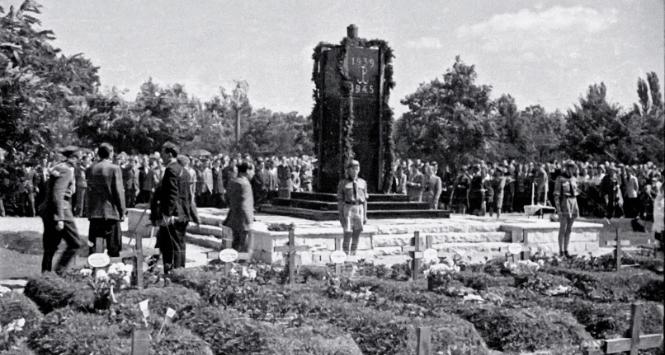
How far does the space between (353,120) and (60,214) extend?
9.13 meters

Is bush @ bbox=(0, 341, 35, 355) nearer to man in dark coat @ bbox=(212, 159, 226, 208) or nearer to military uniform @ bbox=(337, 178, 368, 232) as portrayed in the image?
military uniform @ bbox=(337, 178, 368, 232)

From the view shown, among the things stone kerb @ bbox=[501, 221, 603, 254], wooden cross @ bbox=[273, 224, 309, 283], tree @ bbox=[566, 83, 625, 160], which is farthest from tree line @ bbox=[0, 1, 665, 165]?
wooden cross @ bbox=[273, 224, 309, 283]

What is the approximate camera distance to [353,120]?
18.3m

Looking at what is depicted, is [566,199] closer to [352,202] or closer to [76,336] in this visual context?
[352,202]

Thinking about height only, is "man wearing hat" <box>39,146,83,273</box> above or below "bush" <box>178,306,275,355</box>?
above

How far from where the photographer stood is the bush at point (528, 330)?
7715 mm

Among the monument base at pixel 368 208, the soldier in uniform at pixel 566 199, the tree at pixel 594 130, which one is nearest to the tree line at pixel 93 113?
the monument base at pixel 368 208

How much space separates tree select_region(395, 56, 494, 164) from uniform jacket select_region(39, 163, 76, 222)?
32.3 metres

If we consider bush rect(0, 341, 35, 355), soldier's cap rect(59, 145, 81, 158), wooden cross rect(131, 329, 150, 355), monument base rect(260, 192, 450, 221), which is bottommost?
bush rect(0, 341, 35, 355)

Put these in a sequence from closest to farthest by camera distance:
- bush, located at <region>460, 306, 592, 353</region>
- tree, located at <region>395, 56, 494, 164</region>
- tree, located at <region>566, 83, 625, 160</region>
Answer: bush, located at <region>460, 306, 592, 353</region>, tree, located at <region>566, 83, 625, 160</region>, tree, located at <region>395, 56, 494, 164</region>

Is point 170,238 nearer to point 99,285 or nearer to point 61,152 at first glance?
point 61,152

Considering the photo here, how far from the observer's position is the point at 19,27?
1033cm

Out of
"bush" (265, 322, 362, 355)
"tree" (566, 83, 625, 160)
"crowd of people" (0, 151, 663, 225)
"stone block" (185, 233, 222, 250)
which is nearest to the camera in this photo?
"bush" (265, 322, 362, 355)

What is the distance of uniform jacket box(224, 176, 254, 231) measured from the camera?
11602 mm
